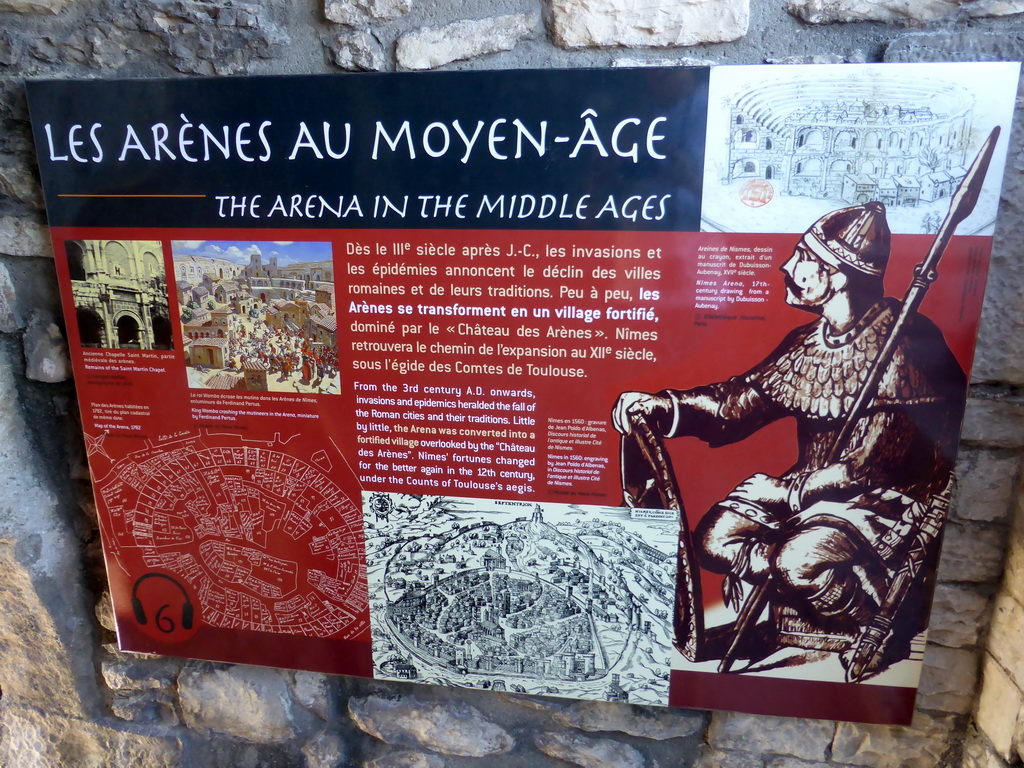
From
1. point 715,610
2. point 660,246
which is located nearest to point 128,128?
point 660,246

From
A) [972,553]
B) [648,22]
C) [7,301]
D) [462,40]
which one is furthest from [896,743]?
[7,301]

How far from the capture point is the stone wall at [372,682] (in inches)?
49.8

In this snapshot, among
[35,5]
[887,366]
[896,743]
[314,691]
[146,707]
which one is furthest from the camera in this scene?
[146,707]

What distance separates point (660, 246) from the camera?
1327mm

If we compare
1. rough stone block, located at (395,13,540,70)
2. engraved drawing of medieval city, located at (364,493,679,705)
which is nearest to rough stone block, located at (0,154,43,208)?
rough stone block, located at (395,13,540,70)

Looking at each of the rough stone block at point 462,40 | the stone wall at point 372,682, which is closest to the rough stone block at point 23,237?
the stone wall at point 372,682

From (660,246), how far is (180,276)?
1099 millimetres

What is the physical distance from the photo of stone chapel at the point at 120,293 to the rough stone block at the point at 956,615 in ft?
6.23

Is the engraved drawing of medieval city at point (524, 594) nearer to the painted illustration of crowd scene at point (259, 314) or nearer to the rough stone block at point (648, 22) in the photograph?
the painted illustration of crowd scene at point (259, 314)

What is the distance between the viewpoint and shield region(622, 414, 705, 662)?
1.44 m

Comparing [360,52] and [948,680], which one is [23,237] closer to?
[360,52]

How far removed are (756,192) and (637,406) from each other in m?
0.50

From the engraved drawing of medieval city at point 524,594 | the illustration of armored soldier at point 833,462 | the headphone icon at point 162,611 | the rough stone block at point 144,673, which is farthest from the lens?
the rough stone block at point 144,673

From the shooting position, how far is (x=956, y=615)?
1452mm
